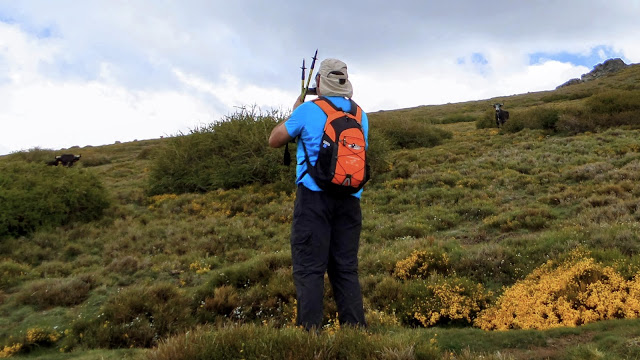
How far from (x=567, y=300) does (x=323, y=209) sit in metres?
2.96

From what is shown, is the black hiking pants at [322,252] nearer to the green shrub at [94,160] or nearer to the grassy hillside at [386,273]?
the grassy hillside at [386,273]

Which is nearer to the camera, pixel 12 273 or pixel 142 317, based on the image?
pixel 142 317

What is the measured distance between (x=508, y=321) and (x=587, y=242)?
2.51 meters

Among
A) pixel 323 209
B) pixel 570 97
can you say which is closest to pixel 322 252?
pixel 323 209

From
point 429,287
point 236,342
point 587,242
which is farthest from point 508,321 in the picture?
point 236,342

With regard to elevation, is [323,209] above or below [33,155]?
below

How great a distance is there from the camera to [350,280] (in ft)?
11.0

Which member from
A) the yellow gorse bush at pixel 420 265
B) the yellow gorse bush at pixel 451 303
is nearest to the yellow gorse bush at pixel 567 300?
the yellow gorse bush at pixel 451 303

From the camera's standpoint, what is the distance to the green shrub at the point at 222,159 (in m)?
15.1

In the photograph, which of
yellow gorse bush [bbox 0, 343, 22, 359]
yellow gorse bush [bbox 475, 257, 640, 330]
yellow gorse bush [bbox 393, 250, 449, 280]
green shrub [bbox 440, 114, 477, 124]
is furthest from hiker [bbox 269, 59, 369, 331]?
green shrub [bbox 440, 114, 477, 124]

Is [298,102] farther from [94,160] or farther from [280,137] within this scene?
[94,160]

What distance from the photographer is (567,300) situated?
171 inches

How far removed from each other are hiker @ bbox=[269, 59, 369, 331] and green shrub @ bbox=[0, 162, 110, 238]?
32.2ft

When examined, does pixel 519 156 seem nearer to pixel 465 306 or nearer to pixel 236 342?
pixel 465 306
